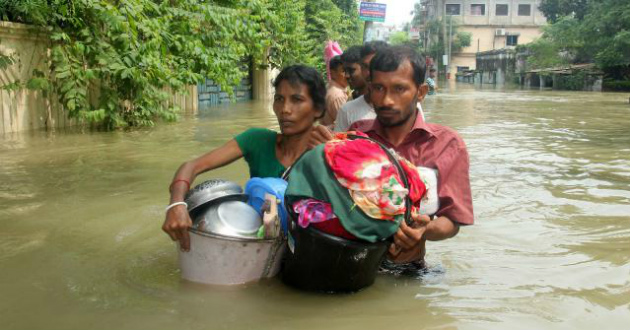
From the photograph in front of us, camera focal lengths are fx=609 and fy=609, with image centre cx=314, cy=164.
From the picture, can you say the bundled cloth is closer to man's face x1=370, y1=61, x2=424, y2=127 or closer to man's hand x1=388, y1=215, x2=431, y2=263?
man's hand x1=388, y1=215, x2=431, y2=263

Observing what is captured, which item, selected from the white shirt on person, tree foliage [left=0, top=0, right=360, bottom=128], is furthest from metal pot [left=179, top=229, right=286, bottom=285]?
tree foliage [left=0, top=0, right=360, bottom=128]

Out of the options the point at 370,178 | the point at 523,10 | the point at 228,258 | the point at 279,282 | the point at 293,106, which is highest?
the point at 523,10

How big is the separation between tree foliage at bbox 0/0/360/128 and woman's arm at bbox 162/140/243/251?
5576 mm

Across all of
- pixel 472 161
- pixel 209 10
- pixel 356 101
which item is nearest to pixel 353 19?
pixel 209 10

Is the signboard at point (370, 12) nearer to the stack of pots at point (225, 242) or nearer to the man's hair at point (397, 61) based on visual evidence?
the man's hair at point (397, 61)

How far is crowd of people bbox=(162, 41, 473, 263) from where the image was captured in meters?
2.68

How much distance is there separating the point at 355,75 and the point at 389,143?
6.10 ft

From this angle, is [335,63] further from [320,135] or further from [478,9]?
[478,9]

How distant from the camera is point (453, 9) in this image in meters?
59.2

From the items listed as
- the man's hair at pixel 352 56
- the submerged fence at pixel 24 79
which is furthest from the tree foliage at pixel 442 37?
the man's hair at pixel 352 56

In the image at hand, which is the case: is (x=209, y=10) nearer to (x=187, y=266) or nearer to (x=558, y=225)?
(x=558, y=225)

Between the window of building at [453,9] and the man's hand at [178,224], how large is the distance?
196 feet

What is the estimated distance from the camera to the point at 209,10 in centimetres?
952

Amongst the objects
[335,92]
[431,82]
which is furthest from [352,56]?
[431,82]
